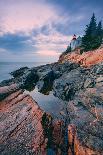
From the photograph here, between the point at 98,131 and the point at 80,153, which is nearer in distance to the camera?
the point at 80,153

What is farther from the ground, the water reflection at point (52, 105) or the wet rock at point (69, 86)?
the wet rock at point (69, 86)

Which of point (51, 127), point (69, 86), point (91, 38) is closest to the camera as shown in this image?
point (51, 127)

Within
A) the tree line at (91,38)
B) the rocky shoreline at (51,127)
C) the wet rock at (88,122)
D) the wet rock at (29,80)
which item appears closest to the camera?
the wet rock at (88,122)

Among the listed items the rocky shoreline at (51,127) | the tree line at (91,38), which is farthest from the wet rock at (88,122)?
the tree line at (91,38)

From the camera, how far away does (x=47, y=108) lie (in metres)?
23.1

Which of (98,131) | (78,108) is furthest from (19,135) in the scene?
(78,108)

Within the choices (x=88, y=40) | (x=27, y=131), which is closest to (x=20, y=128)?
(x=27, y=131)

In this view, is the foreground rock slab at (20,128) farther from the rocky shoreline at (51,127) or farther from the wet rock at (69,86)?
the wet rock at (69,86)

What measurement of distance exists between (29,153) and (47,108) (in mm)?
9983

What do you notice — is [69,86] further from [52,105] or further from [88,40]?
[88,40]

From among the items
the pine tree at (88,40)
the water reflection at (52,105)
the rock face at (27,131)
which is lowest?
the water reflection at (52,105)

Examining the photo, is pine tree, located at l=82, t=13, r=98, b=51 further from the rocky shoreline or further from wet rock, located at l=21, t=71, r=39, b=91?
the rocky shoreline

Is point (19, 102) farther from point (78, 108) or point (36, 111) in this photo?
point (78, 108)

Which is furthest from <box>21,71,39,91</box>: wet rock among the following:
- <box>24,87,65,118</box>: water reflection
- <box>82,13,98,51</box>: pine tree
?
<box>82,13,98,51</box>: pine tree
